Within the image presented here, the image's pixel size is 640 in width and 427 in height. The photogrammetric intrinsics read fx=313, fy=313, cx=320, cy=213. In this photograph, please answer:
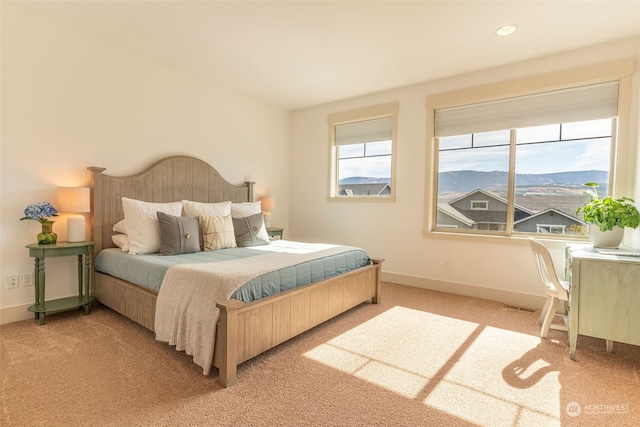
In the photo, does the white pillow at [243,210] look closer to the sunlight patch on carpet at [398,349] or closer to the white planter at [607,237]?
the sunlight patch on carpet at [398,349]

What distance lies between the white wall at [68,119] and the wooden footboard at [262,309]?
0.70m

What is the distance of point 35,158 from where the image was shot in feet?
9.04

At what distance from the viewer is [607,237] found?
8.50 ft

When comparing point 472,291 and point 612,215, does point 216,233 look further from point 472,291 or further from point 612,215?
point 612,215

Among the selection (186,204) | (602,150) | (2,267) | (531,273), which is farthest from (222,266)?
(602,150)

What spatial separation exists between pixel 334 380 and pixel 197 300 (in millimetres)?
996

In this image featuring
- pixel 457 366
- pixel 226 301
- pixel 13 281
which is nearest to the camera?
pixel 226 301

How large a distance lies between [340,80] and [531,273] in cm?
310

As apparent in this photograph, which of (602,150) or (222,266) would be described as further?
(602,150)

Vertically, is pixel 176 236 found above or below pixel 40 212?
below

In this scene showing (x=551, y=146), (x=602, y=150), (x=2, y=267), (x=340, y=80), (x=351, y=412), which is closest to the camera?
(x=351, y=412)

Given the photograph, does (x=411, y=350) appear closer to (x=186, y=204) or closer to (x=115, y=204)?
(x=186, y=204)

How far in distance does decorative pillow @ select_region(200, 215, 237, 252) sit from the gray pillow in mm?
119

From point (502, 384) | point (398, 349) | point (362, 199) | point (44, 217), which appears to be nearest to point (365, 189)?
point (362, 199)
